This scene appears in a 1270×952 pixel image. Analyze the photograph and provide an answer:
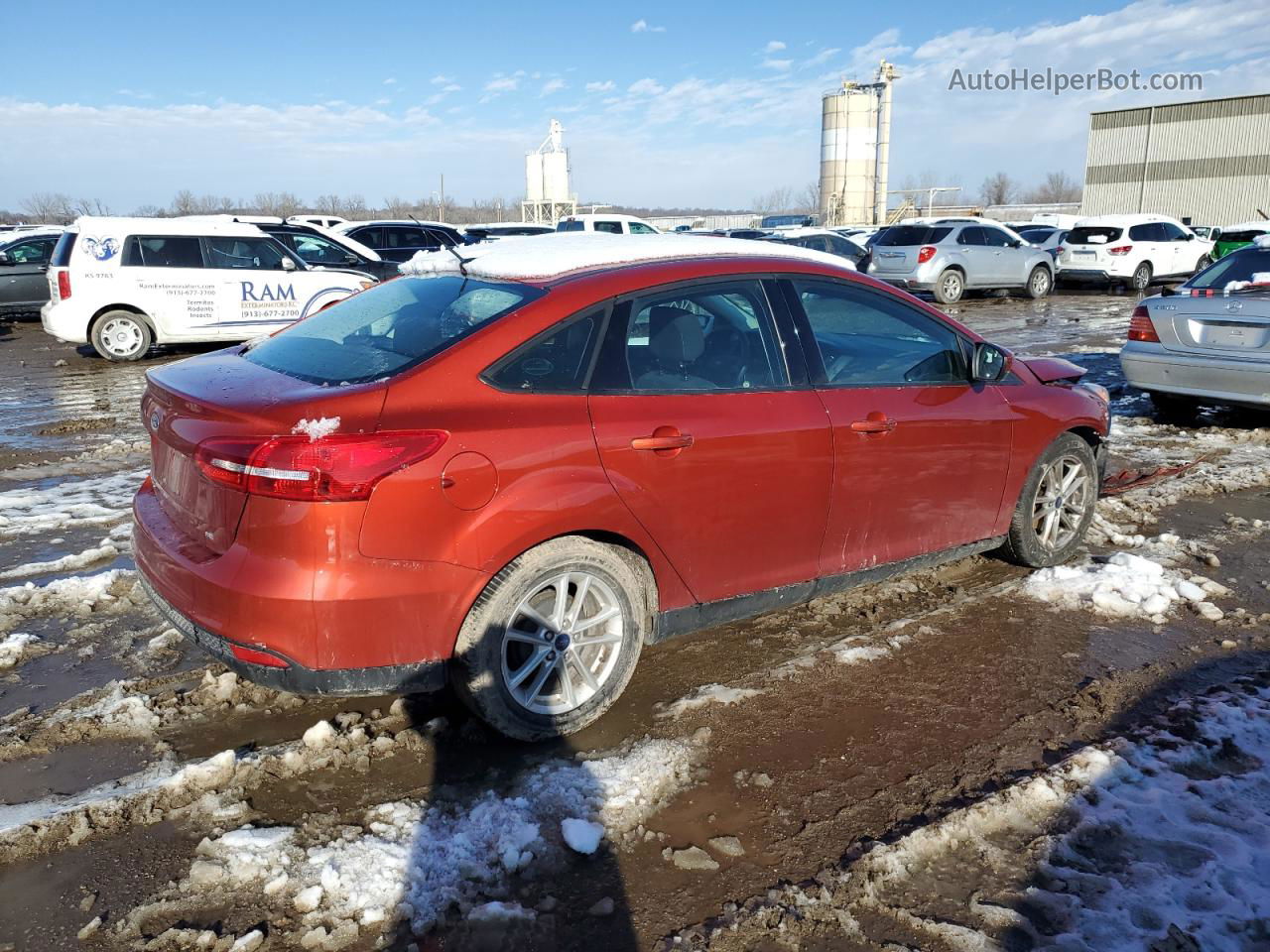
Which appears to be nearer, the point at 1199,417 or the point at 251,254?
the point at 1199,417

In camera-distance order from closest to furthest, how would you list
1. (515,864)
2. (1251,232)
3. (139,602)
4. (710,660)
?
(515,864) → (710,660) → (139,602) → (1251,232)

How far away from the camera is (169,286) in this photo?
12516mm

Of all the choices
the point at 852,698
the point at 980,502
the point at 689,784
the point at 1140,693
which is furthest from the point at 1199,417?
the point at 689,784

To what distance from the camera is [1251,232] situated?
19656 mm

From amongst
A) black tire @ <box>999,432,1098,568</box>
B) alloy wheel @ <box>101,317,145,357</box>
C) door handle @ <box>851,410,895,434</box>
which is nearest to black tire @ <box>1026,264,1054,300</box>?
black tire @ <box>999,432,1098,568</box>

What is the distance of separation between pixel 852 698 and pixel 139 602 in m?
3.29

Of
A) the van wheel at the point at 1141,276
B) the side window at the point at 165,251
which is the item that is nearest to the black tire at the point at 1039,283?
the van wheel at the point at 1141,276

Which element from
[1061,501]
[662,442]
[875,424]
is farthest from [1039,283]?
[662,442]

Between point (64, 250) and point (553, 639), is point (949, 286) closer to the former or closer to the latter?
point (64, 250)

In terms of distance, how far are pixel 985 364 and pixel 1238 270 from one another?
4903mm

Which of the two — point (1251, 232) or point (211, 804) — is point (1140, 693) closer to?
point (211, 804)

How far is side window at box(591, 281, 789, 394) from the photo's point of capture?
3.38m

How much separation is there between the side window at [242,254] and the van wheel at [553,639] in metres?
11.0

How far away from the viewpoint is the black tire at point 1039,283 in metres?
20.6
